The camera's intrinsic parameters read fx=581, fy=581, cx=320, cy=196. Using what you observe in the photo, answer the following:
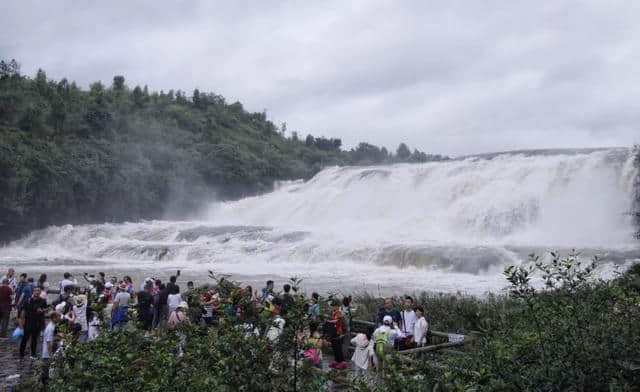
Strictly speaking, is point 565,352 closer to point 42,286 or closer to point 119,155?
point 42,286

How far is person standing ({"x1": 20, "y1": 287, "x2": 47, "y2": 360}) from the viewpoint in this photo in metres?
10.4

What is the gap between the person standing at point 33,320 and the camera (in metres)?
10.4

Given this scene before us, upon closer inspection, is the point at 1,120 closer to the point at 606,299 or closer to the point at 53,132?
the point at 53,132

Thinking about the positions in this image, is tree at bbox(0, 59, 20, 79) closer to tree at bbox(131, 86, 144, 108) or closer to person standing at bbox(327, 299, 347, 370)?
tree at bbox(131, 86, 144, 108)

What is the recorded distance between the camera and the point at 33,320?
10414 millimetres

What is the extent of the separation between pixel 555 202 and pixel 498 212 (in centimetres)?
291

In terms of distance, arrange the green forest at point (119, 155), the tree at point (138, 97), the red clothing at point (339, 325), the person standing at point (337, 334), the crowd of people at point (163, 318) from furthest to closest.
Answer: the tree at point (138, 97) < the green forest at point (119, 155) < the red clothing at point (339, 325) < the person standing at point (337, 334) < the crowd of people at point (163, 318)

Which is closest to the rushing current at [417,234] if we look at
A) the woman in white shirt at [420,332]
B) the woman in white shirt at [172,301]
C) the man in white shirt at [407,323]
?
the woman in white shirt at [172,301]

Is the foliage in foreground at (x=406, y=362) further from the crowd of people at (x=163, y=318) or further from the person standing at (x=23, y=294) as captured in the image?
the person standing at (x=23, y=294)

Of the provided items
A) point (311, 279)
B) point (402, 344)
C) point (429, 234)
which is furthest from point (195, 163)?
point (402, 344)

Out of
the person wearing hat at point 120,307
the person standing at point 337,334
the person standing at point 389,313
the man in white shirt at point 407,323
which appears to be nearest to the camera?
the person standing at point 337,334

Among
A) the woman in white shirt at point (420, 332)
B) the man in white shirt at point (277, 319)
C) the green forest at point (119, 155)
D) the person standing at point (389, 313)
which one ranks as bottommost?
the woman in white shirt at point (420, 332)

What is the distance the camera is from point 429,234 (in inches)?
1180

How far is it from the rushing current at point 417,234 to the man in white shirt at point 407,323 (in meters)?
7.97
